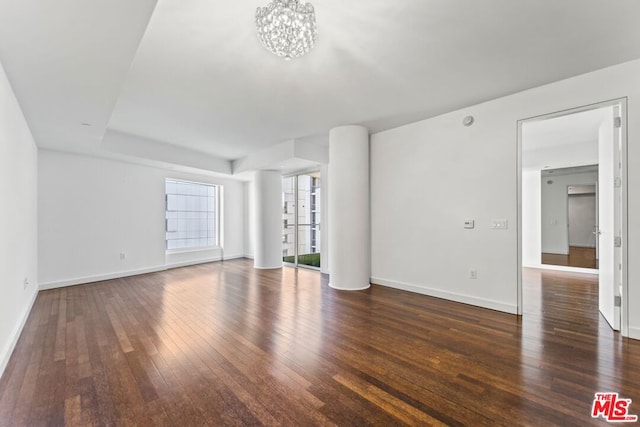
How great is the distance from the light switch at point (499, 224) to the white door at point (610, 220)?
935 mm

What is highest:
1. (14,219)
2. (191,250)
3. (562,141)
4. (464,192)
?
(562,141)

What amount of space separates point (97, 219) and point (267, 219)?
10.9ft

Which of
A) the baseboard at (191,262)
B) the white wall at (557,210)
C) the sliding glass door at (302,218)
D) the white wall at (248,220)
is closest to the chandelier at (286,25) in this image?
the sliding glass door at (302,218)

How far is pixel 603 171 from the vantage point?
3.21 metres

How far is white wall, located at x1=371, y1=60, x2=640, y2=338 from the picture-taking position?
2.67 meters

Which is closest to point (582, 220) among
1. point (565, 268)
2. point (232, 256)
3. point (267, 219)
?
point (565, 268)

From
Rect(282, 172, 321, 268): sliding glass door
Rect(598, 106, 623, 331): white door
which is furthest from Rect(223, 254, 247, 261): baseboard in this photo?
Rect(598, 106, 623, 331): white door

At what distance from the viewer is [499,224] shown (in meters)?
3.38

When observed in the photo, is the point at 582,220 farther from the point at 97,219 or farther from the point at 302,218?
the point at 97,219

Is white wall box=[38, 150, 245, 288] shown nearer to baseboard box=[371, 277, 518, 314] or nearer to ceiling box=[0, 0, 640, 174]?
ceiling box=[0, 0, 640, 174]

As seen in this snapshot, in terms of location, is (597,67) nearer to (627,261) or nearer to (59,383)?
(627,261)

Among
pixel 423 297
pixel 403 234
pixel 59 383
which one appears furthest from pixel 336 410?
pixel 403 234

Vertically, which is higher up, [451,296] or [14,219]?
[14,219]

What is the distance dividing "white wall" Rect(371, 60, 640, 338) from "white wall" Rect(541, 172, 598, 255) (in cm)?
616
